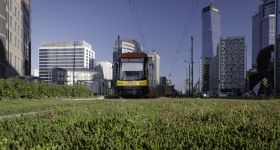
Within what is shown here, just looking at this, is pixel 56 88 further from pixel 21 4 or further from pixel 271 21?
pixel 271 21

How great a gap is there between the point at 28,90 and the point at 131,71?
903 cm

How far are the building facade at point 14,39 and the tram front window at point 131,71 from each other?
5502cm

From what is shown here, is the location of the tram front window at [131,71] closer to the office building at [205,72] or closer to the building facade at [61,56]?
the office building at [205,72]

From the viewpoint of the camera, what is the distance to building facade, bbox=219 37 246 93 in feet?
430

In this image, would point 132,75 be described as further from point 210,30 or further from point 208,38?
point 208,38

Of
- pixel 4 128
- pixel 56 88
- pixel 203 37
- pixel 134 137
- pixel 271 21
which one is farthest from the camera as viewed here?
pixel 271 21

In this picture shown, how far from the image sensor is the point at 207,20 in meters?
121

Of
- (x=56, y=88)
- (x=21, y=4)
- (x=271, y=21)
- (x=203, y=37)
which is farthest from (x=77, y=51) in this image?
(x=56, y=88)

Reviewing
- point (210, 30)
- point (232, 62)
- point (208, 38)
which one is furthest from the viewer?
point (208, 38)

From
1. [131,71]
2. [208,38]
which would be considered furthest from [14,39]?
[131,71]

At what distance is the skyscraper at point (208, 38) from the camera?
114850 millimetres

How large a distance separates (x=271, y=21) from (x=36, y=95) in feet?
474

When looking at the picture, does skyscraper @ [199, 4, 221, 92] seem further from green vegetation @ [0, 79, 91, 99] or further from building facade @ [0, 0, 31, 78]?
green vegetation @ [0, 79, 91, 99]

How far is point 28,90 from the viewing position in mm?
32969
